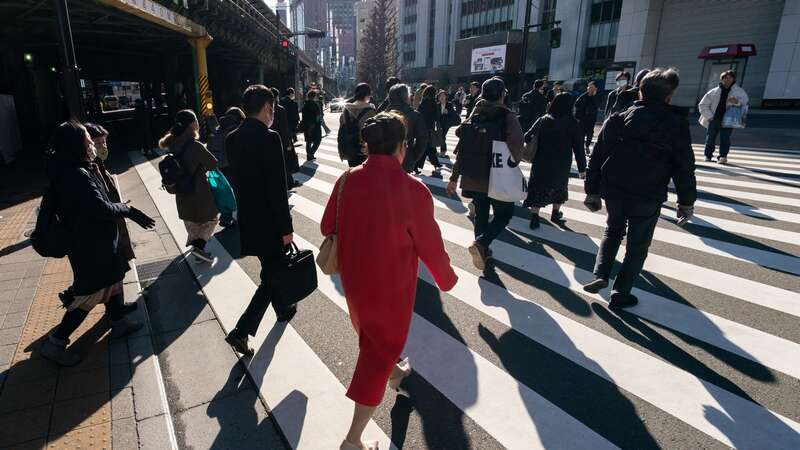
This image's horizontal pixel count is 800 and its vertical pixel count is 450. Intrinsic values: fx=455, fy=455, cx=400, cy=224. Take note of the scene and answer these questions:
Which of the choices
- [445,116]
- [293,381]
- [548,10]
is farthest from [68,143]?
[548,10]

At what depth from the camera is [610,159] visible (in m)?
3.80

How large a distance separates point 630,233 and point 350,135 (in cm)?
387

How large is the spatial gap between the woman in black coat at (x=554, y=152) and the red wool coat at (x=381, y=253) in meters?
3.82

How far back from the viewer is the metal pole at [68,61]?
6055mm

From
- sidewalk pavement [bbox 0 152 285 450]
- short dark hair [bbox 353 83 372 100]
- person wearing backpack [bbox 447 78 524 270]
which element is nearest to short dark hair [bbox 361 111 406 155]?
sidewalk pavement [bbox 0 152 285 450]

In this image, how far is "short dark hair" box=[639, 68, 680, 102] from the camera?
343 centimetres

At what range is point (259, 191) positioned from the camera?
3.08 m

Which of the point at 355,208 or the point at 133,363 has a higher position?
the point at 355,208

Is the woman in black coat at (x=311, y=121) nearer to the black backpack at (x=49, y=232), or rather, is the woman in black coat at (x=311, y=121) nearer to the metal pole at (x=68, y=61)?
the metal pole at (x=68, y=61)

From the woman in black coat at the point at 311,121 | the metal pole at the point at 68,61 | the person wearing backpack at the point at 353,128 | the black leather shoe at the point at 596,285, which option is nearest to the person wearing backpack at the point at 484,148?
the black leather shoe at the point at 596,285

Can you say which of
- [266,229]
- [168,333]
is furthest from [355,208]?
[168,333]

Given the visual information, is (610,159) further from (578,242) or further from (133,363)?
(133,363)

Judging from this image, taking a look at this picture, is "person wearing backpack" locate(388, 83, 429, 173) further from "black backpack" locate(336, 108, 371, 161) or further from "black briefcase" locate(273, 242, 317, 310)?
"black briefcase" locate(273, 242, 317, 310)

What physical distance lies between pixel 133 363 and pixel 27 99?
18461 millimetres
